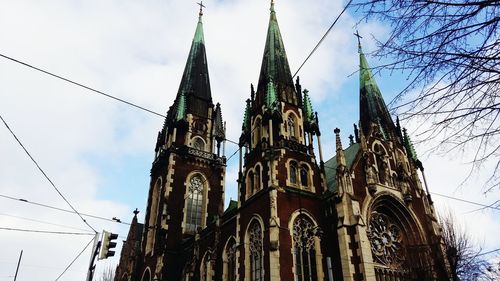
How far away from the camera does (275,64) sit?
1194 inches

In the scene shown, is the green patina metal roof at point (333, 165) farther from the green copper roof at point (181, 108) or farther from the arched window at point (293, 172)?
the green copper roof at point (181, 108)

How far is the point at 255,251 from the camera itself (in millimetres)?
21500

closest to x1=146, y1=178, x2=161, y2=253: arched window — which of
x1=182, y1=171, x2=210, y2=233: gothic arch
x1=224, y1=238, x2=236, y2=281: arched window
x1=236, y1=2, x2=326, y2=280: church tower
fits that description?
x1=182, y1=171, x2=210, y2=233: gothic arch

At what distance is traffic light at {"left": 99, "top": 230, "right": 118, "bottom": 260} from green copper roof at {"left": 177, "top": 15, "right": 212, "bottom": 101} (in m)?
25.4

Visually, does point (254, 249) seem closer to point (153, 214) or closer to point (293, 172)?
point (293, 172)

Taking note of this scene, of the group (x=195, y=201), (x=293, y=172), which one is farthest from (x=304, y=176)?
(x=195, y=201)

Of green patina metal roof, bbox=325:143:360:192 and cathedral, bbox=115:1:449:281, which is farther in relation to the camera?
green patina metal roof, bbox=325:143:360:192

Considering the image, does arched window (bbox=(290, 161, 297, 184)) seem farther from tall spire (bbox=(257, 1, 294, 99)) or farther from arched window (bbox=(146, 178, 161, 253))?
arched window (bbox=(146, 178, 161, 253))

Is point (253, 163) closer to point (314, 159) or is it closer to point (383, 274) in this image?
point (314, 159)

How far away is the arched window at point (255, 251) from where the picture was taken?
68.1ft

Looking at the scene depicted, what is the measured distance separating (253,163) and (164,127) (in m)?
19.0

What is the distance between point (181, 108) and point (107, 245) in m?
23.7

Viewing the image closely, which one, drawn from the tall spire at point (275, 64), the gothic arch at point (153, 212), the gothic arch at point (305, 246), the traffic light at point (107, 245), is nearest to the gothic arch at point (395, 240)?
the gothic arch at point (305, 246)

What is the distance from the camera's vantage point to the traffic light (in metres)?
16.7
